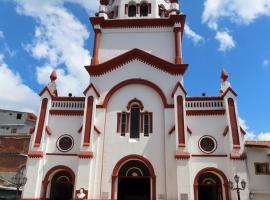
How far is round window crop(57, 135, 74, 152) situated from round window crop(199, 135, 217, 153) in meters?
9.31

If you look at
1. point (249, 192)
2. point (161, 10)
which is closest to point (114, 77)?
point (161, 10)

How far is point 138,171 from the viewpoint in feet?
62.0

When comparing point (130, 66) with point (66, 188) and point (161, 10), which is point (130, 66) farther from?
point (66, 188)

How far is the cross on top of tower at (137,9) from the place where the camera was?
79.9 feet

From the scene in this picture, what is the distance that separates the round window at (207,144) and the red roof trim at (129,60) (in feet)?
17.6

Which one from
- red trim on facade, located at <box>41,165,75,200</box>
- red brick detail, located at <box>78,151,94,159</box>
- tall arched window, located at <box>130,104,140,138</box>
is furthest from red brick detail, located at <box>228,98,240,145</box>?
red trim on facade, located at <box>41,165,75,200</box>

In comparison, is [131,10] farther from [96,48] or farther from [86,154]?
[86,154]

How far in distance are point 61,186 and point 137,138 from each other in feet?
22.0

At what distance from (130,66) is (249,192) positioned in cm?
1224

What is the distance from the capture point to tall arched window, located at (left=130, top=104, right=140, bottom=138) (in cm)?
1972

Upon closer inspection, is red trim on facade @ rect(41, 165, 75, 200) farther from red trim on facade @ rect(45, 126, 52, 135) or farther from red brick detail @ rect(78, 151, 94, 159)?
red trim on facade @ rect(45, 126, 52, 135)

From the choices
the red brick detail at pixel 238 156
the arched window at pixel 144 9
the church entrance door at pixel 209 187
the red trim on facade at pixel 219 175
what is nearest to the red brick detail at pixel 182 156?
the red trim on facade at pixel 219 175

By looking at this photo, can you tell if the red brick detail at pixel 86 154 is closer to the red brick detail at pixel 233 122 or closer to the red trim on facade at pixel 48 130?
the red trim on facade at pixel 48 130

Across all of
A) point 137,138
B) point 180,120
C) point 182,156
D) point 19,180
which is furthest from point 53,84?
point 182,156
